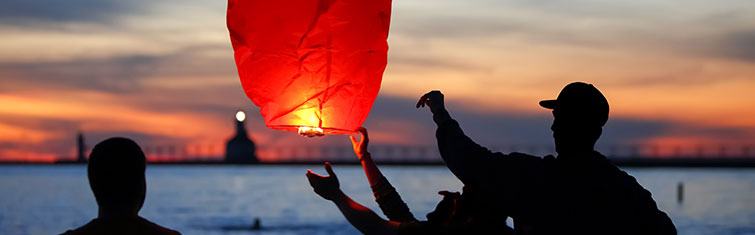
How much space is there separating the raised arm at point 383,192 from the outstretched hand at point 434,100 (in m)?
0.60

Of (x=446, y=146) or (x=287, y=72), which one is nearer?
(x=446, y=146)

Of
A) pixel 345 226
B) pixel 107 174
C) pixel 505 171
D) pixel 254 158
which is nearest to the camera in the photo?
pixel 107 174

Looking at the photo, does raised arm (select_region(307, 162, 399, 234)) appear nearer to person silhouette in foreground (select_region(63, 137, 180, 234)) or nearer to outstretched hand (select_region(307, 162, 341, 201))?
outstretched hand (select_region(307, 162, 341, 201))

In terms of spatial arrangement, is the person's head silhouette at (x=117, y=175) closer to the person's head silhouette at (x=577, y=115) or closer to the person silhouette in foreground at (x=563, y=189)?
the person silhouette in foreground at (x=563, y=189)

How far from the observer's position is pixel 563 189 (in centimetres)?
242

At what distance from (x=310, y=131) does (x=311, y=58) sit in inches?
10.5

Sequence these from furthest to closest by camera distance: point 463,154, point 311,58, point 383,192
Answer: point 383,192
point 311,58
point 463,154

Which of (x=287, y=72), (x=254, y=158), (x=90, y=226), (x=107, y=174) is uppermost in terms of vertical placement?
(x=287, y=72)

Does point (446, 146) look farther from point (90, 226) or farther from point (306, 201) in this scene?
point (306, 201)

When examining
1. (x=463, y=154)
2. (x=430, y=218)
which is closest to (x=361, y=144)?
(x=430, y=218)

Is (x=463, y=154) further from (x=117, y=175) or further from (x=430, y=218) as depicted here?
(x=117, y=175)

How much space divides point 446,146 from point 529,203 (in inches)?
10.5

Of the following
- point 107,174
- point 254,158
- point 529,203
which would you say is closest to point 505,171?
point 529,203

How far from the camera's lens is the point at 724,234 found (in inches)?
1748
